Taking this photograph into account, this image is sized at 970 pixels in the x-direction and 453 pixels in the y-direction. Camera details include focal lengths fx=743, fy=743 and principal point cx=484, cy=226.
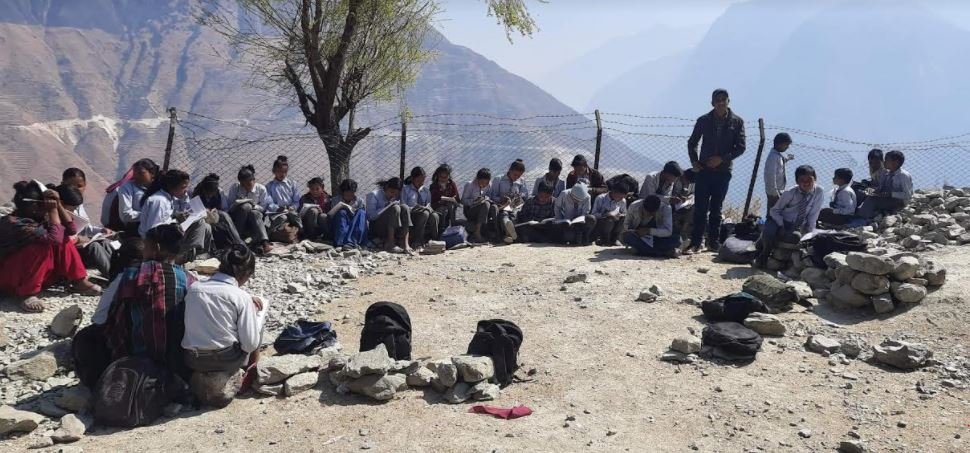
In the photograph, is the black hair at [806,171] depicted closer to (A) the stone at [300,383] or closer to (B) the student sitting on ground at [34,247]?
(A) the stone at [300,383]

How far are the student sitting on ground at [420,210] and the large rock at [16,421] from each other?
5332 millimetres

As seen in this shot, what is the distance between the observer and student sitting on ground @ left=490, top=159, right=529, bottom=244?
32.4 feet

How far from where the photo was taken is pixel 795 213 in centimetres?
809

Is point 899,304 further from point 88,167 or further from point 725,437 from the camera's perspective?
point 88,167

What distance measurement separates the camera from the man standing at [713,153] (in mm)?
8570

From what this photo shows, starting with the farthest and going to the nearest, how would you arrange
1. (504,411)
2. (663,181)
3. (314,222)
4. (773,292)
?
(663,181), (314,222), (773,292), (504,411)

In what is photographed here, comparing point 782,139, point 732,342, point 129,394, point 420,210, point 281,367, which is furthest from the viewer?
point 782,139

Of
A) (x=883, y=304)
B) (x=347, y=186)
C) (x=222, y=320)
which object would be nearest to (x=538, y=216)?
(x=347, y=186)

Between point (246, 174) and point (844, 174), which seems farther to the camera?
point (844, 174)

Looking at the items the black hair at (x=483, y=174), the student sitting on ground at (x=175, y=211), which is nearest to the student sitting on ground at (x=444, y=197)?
the black hair at (x=483, y=174)

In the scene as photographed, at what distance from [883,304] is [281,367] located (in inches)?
201

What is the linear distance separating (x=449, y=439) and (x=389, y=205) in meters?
5.22

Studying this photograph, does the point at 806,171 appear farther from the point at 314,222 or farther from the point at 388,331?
the point at 314,222

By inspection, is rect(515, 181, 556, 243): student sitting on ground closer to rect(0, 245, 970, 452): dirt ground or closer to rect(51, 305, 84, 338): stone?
rect(0, 245, 970, 452): dirt ground
